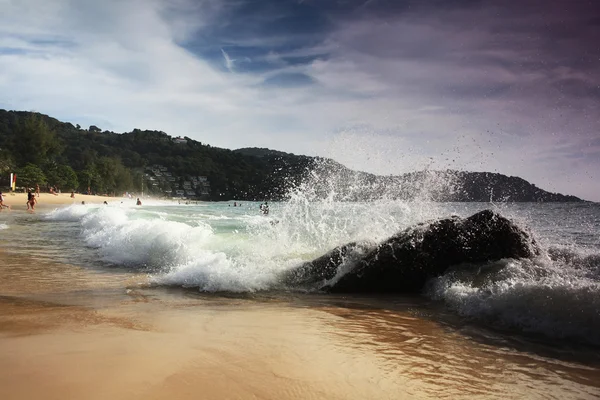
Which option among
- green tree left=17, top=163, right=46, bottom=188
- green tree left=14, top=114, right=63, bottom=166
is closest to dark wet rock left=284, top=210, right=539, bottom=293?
green tree left=17, top=163, right=46, bottom=188

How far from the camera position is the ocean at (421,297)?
3713 mm

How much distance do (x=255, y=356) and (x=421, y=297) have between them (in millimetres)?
3837

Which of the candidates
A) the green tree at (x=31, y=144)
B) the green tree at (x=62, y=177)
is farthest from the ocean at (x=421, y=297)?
the green tree at (x=31, y=144)

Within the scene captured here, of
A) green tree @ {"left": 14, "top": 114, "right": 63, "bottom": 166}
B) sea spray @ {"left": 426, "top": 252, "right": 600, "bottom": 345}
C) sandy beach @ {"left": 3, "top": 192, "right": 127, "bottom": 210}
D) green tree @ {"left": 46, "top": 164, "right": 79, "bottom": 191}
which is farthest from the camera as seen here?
green tree @ {"left": 14, "top": 114, "right": 63, "bottom": 166}

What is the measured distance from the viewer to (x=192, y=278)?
26.1 feet

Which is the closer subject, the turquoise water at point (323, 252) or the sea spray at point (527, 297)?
the sea spray at point (527, 297)

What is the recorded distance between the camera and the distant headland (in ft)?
35.2

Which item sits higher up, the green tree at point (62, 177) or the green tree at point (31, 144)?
the green tree at point (31, 144)

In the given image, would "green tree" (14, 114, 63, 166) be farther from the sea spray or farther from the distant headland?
the sea spray

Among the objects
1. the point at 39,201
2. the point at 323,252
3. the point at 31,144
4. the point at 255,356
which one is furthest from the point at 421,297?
the point at 31,144

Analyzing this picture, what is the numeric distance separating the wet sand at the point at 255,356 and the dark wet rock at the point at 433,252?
1.21 m

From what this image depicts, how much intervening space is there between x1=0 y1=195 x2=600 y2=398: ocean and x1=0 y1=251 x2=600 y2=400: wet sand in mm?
28

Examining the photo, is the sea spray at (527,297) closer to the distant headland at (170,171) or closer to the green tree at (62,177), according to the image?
the distant headland at (170,171)

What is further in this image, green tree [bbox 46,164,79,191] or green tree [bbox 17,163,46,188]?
green tree [bbox 46,164,79,191]
